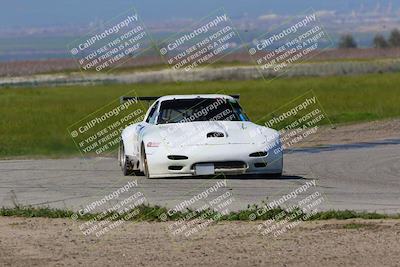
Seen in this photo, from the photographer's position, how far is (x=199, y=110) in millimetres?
19781

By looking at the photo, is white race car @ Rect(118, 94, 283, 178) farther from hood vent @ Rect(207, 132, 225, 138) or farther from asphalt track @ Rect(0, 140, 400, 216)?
asphalt track @ Rect(0, 140, 400, 216)

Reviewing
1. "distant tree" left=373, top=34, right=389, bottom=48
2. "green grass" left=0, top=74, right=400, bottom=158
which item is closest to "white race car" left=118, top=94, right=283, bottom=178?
"green grass" left=0, top=74, right=400, bottom=158

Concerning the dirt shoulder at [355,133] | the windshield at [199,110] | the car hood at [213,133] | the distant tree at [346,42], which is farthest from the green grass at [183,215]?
the distant tree at [346,42]

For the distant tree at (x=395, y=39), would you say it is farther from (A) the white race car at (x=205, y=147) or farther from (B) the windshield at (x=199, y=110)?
(A) the white race car at (x=205, y=147)

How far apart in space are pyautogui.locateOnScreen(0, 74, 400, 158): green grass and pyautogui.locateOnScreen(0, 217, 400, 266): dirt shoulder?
1354cm

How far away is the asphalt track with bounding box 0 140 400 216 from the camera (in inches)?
615

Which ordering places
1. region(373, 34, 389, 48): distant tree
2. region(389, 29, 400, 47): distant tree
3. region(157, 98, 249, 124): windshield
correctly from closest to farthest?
region(157, 98, 249, 124): windshield
region(389, 29, 400, 47): distant tree
region(373, 34, 389, 48): distant tree

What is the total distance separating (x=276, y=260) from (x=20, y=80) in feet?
233

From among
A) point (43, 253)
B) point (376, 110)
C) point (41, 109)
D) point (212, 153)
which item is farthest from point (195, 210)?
point (41, 109)

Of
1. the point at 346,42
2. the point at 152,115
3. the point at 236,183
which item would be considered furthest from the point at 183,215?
the point at 346,42

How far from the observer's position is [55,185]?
18.1 metres

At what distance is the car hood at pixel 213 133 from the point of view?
18.7 metres

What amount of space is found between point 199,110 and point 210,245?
8.19m

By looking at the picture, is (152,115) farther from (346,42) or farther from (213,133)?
(346,42)
